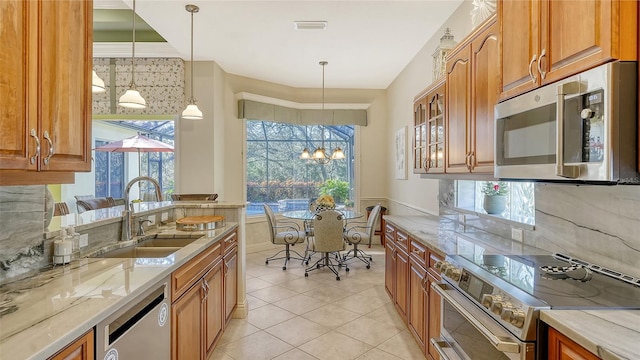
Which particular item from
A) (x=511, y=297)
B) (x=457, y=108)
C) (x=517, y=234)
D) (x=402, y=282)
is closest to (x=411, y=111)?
(x=457, y=108)

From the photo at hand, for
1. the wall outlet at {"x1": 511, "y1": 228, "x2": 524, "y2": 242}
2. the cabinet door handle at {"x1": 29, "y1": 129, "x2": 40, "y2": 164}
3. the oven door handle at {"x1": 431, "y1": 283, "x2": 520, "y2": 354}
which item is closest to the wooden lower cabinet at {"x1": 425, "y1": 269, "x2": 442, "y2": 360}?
the oven door handle at {"x1": 431, "y1": 283, "x2": 520, "y2": 354}

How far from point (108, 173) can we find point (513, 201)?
8.15 metres

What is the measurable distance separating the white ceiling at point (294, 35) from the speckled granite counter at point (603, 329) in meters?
2.98

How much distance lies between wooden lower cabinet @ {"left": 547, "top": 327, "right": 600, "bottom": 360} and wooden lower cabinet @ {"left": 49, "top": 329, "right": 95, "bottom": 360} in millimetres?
1572

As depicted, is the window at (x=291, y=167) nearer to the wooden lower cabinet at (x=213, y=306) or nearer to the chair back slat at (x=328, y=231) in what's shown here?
the chair back slat at (x=328, y=231)

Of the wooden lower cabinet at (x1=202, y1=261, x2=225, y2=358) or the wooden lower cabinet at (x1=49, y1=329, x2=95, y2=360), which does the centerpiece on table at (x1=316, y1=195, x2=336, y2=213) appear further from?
the wooden lower cabinet at (x1=49, y1=329, x2=95, y2=360)

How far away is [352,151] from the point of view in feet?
21.2

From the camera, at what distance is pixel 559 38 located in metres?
1.32

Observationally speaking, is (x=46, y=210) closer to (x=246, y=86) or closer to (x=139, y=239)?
(x=139, y=239)

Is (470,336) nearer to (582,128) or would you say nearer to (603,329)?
(603,329)

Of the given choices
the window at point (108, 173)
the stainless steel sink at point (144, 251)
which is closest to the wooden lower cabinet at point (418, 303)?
the stainless steel sink at point (144, 251)

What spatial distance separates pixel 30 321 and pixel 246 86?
503 cm

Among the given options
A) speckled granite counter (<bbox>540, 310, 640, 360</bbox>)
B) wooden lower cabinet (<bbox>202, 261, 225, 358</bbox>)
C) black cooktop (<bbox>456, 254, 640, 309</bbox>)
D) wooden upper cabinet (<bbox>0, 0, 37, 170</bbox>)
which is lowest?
wooden lower cabinet (<bbox>202, 261, 225, 358</bbox>)

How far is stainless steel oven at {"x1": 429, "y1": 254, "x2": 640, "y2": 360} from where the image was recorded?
1.17 metres
